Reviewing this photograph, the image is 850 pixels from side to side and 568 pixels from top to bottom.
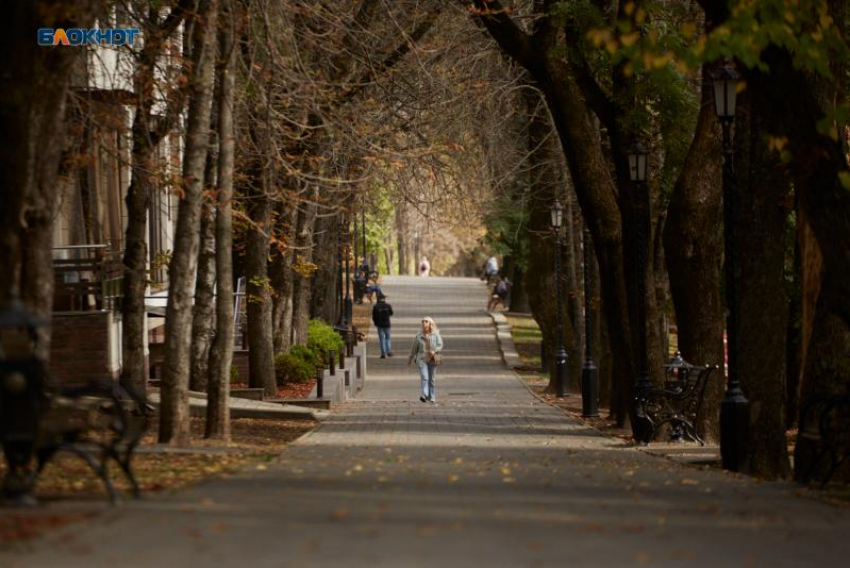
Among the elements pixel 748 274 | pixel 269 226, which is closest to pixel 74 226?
pixel 269 226

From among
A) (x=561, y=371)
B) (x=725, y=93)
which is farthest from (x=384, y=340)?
(x=725, y=93)

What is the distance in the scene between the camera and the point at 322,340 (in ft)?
132

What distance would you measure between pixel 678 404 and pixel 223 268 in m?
6.34

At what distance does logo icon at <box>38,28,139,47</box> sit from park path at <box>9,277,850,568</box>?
347 cm

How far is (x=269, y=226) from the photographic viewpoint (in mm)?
28688

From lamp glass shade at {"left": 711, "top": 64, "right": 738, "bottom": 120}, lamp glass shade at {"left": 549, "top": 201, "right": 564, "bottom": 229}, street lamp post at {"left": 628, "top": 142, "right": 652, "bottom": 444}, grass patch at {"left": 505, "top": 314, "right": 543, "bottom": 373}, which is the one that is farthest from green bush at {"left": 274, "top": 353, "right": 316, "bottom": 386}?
lamp glass shade at {"left": 711, "top": 64, "right": 738, "bottom": 120}

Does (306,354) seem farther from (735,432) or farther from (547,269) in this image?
(735,432)

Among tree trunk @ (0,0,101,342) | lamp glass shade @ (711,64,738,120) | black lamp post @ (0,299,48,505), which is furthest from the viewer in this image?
lamp glass shade @ (711,64,738,120)

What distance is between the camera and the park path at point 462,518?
26.9 ft

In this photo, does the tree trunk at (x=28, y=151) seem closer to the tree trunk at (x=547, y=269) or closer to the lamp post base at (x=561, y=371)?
the tree trunk at (x=547, y=269)

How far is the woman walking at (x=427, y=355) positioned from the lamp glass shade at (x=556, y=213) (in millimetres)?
3490

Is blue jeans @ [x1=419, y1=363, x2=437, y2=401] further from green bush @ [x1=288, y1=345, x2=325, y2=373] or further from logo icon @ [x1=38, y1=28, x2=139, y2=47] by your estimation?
logo icon @ [x1=38, y1=28, x2=139, y2=47]

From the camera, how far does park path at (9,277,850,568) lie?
8195 mm

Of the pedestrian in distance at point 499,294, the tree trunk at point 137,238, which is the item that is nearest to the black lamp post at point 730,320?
the tree trunk at point 137,238
